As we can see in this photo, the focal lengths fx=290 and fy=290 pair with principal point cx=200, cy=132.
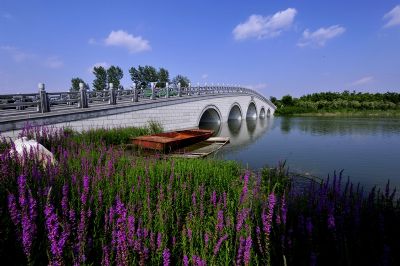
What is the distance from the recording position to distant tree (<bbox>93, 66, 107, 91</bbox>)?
8794cm

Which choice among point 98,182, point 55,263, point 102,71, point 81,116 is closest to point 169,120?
point 81,116

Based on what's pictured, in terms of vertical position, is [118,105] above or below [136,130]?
above

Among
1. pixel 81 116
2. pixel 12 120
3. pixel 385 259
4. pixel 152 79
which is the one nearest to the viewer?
pixel 385 259

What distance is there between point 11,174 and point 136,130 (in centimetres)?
1384

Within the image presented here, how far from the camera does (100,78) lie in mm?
88250

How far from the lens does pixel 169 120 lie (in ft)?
87.7

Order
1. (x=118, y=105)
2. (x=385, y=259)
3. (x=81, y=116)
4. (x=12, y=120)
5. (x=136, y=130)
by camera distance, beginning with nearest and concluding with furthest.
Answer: (x=385, y=259) < (x=12, y=120) < (x=81, y=116) < (x=136, y=130) < (x=118, y=105)

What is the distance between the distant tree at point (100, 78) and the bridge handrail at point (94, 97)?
51.0 meters

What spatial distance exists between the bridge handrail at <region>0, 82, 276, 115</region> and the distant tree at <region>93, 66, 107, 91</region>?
167ft

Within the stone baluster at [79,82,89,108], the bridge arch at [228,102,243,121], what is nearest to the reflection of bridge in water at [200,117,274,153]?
the stone baluster at [79,82,89,108]

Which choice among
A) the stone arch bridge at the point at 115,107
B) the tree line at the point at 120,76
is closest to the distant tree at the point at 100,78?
the tree line at the point at 120,76

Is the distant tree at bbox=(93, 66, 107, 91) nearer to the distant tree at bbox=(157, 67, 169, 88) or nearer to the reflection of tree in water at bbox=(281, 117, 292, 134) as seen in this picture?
the distant tree at bbox=(157, 67, 169, 88)

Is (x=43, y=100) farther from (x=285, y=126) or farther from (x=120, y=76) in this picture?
(x=120, y=76)

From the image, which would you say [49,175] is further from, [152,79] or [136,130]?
[152,79]
